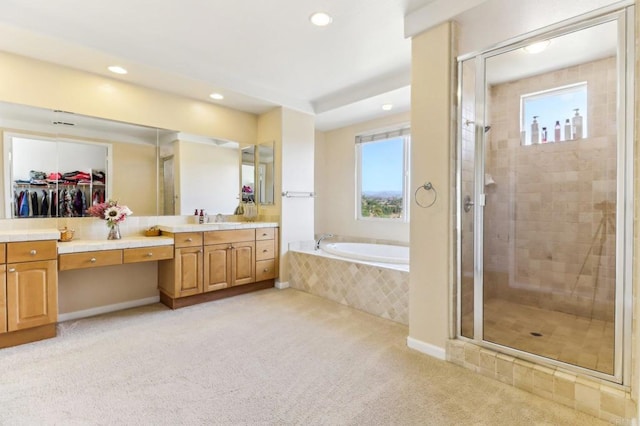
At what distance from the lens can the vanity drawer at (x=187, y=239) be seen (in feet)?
10.4

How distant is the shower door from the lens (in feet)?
5.76

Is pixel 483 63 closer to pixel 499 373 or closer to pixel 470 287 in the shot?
pixel 470 287

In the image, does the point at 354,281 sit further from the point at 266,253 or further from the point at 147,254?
the point at 147,254

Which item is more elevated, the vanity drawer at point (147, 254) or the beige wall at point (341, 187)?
the beige wall at point (341, 187)

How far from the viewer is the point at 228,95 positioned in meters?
3.54

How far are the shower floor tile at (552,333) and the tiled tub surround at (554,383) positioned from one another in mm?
135

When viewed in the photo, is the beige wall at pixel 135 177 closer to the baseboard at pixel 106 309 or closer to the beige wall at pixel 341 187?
the baseboard at pixel 106 309

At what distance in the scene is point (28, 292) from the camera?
7.65 feet

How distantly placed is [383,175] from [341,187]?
792 mm

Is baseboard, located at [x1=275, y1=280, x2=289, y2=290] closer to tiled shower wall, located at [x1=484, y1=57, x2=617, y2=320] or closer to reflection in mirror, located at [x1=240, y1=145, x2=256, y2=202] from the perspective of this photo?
reflection in mirror, located at [x1=240, y1=145, x2=256, y2=202]

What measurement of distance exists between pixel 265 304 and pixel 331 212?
7.54 ft

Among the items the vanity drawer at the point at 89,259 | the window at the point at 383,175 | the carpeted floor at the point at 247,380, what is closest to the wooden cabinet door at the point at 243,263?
the carpeted floor at the point at 247,380

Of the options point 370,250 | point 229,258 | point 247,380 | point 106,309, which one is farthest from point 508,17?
point 106,309

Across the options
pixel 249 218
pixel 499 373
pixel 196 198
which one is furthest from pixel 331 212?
pixel 499 373
